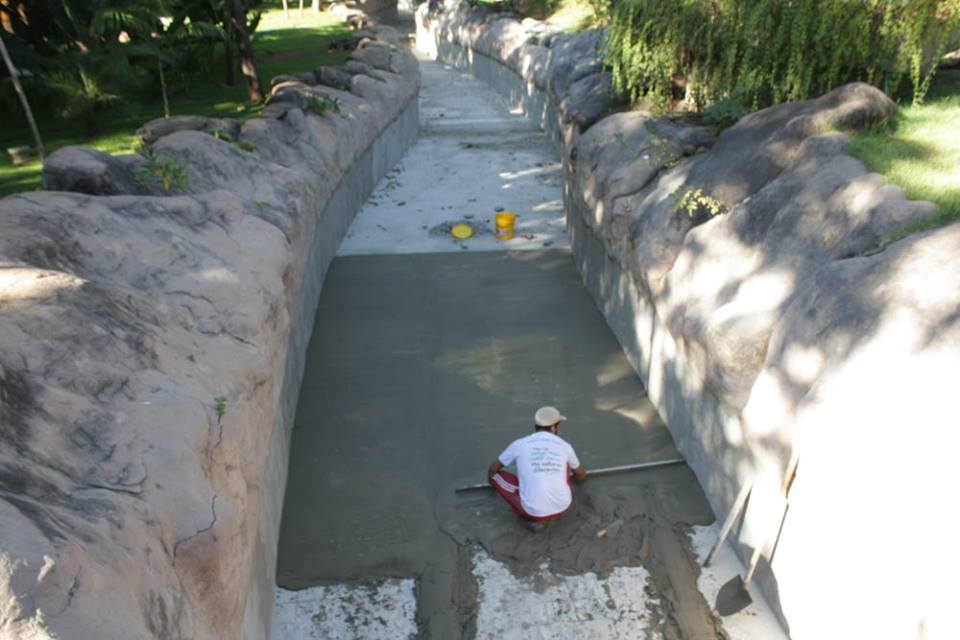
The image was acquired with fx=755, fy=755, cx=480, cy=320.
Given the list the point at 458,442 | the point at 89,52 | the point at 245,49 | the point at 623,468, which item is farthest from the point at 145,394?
the point at 245,49

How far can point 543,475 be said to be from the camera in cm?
553

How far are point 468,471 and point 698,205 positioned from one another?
3201mm

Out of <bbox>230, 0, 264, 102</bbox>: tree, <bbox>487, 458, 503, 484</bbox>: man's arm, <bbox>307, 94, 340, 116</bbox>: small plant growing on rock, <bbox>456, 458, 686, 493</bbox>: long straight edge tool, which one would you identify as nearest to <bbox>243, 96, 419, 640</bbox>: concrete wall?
<bbox>307, 94, 340, 116</bbox>: small plant growing on rock

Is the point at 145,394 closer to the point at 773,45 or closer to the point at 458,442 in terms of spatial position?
the point at 458,442

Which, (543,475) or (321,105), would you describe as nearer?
(543,475)

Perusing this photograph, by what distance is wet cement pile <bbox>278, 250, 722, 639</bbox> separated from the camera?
541 cm

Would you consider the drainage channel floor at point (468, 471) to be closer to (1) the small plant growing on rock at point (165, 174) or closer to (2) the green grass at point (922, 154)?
(1) the small plant growing on rock at point (165, 174)

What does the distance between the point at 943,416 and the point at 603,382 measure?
4161 mm

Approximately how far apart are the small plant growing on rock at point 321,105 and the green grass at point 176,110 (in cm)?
158

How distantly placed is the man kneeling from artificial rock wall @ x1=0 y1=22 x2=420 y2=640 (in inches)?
70.1

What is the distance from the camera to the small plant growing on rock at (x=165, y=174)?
6746mm

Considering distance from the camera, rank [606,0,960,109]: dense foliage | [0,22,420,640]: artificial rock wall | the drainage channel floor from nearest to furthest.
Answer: [0,22,420,640]: artificial rock wall < the drainage channel floor < [606,0,960,109]: dense foliage

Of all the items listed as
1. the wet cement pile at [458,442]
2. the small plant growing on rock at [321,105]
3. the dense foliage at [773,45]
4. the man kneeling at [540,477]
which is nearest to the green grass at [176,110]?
the small plant growing on rock at [321,105]

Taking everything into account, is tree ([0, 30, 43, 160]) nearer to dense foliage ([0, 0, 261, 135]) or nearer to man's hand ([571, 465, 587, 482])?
dense foliage ([0, 0, 261, 135])
